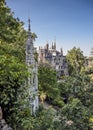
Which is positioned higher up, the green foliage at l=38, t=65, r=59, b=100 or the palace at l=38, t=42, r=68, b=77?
the palace at l=38, t=42, r=68, b=77

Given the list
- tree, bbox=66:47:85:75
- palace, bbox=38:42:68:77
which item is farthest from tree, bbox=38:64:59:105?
palace, bbox=38:42:68:77

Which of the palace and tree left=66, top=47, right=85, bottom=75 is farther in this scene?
the palace

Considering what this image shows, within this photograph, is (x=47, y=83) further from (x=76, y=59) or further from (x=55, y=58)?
(x=55, y=58)

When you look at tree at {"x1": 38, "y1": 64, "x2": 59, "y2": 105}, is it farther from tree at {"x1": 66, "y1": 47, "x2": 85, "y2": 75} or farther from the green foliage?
tree at {"x1": 66, "y1": 47, "x2": 85, "y2": 75}

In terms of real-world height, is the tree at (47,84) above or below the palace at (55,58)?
below

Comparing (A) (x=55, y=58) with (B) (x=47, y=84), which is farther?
(A) (x=55, y=58)

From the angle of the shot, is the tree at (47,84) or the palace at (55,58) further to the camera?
the palace at (55,58)

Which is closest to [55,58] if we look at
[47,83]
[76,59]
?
[76,59]

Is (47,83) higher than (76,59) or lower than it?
lower

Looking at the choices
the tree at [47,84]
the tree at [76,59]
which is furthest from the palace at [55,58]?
the tree at [47,84]

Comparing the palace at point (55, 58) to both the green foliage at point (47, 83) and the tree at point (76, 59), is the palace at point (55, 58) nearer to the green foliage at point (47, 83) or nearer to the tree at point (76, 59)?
the tree at point (76, 59)

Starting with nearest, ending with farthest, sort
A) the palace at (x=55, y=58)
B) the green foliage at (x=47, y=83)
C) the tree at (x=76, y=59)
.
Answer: the green foliage at (x=47, y=83) < the tree at (x=76, y=59) < the palace at (x=55, y=58)

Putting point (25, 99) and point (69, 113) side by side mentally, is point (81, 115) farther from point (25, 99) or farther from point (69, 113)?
point (25, 99)

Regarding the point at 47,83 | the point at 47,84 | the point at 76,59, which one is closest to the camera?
the point at 47,84
